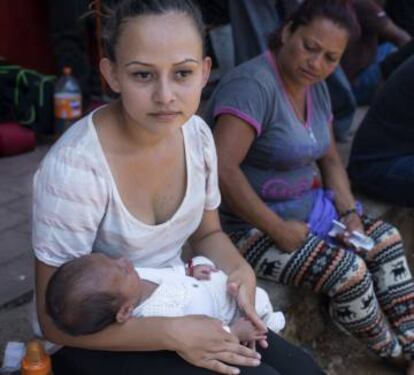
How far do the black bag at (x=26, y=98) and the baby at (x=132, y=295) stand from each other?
244 centimetres

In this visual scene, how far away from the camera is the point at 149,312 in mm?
1799

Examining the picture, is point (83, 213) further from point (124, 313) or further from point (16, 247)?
point (16, 247)

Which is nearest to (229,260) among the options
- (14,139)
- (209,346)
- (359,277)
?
(209,346)

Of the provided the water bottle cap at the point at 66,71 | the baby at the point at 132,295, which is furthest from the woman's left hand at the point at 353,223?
the water bottle cap at the point at 66,71

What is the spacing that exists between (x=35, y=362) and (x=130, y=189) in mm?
496

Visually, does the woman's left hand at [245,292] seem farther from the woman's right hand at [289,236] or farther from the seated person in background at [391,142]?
the seated person in background at [391,142]

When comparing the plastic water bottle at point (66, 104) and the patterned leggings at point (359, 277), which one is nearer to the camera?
the patterned leggings at point (359, 277)

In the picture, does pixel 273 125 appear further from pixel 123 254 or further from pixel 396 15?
pixel 396 15

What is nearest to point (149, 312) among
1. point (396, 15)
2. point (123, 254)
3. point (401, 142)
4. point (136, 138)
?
point (123, 254)

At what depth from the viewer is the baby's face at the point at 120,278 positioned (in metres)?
1.67

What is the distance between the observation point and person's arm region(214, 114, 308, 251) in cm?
250

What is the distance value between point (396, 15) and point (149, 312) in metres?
4.53

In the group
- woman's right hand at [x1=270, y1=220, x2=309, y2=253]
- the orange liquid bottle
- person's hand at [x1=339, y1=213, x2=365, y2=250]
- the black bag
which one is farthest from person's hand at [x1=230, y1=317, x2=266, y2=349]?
the black bag

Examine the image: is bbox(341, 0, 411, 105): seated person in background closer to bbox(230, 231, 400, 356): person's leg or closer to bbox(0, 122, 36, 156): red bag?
bbox(0, 122, 36, 156): red bag
